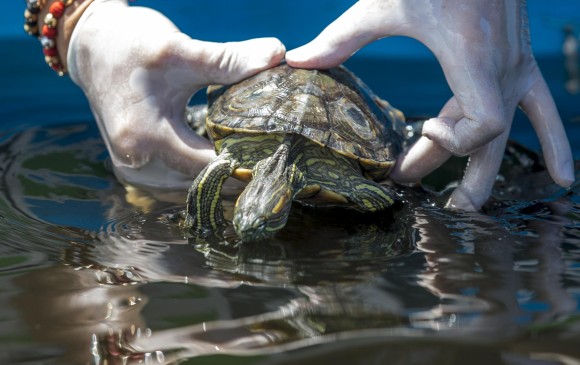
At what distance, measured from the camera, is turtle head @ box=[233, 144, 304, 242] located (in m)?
1.68

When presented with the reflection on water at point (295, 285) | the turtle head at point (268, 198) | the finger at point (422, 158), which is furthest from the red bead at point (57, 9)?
the finger at point (422, 158)

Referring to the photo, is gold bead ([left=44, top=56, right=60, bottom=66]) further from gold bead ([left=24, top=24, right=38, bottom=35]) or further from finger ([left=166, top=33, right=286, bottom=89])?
finger ([left=166, top=33, right=286, bottom=89])

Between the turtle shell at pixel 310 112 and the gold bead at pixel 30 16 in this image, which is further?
the gold bead at pixel 30 16

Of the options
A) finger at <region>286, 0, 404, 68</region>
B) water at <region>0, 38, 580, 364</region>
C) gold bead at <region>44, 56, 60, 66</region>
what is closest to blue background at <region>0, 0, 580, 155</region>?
gold bead at <region>44, 56, 60, 66</region>

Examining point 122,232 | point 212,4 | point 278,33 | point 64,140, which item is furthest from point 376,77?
point 122,232

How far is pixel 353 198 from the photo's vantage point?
1.95 meters

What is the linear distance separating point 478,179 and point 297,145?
536 mm

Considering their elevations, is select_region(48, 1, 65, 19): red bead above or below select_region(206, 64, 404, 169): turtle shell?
above

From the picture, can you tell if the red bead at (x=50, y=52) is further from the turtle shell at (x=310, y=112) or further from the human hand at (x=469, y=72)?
the human hand at (x=469, y=72)

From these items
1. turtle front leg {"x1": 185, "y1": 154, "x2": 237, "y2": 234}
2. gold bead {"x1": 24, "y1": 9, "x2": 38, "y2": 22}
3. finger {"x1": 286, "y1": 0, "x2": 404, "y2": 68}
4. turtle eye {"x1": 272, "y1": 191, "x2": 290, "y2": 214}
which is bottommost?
turtle front leg {"x1": 185, "y1": 154, "x2": 237, "y2": 234}

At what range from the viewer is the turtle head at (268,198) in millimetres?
1677

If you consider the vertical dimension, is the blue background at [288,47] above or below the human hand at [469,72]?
below

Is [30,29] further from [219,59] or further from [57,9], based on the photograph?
[219,59]

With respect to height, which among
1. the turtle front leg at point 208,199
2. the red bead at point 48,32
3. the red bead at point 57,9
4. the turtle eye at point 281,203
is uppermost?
the red bead at point 57,9
